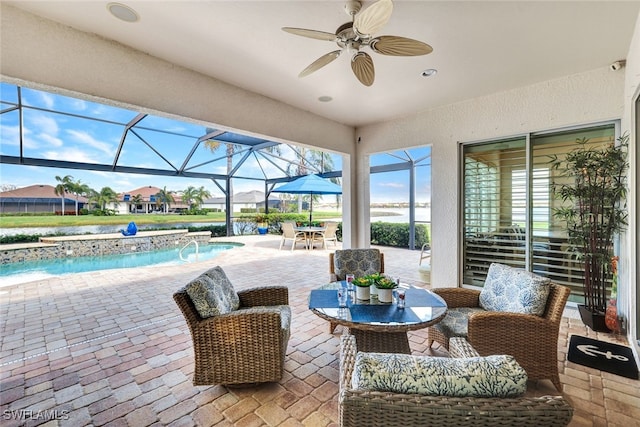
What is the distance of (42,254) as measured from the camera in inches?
306

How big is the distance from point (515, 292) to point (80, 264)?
949cm

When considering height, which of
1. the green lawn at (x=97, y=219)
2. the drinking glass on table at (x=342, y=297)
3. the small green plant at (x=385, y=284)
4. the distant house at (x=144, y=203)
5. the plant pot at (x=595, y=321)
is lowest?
the plant pot at (x=595, y=321)

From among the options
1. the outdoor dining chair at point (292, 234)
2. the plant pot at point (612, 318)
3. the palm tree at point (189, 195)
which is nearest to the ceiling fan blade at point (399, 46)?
the plant pot at point (612, 318)

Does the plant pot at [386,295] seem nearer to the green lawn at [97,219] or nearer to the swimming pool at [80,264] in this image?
the swimming pool at [80,264]

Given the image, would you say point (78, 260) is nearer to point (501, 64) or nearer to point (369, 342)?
point (369, 342)

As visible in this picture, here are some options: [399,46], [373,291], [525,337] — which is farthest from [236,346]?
[399,46]

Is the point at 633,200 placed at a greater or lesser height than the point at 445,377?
greater

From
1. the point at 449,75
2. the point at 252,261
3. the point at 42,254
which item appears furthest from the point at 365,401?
the point at 42,254

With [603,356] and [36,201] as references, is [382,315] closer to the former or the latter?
[603,356]

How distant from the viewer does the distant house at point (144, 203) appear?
435 inches

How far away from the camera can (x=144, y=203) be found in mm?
11742

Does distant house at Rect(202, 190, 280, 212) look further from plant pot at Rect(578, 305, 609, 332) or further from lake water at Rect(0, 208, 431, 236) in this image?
plant pot at Rect(578, 305, 609, 332)

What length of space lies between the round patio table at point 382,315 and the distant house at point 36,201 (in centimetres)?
1131

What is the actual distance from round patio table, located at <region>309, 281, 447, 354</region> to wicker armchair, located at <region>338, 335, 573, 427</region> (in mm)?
1024
